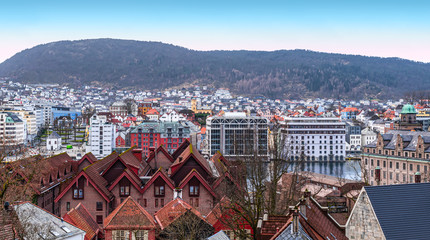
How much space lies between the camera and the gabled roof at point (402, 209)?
53.9ft

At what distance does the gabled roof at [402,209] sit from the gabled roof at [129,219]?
12.3 metres

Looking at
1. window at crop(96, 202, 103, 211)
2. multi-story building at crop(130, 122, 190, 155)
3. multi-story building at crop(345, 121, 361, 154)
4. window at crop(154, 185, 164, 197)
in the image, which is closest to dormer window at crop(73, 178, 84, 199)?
window at crop(96, 202, 103, 211)

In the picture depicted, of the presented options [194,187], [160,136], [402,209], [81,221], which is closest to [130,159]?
[194,187]

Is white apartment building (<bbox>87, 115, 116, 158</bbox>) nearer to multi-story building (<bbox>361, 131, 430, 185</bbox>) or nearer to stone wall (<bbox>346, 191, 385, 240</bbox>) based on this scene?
multi-story building (<bbox>361, 131, 430, 185</bbox>)

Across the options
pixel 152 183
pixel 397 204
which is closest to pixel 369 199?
pixel 397 204

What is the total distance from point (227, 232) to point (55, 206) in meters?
20.8

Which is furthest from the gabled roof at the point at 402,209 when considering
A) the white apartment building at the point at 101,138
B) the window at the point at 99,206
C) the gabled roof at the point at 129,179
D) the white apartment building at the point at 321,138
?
the white apartment building at the point at 321,138

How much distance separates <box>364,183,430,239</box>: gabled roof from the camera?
16438 mm

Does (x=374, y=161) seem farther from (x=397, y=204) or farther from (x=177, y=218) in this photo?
(x=397, y=204)

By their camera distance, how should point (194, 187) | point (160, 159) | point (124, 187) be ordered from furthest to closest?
point (160, 159) → point (194, 187) → point (124, 187)

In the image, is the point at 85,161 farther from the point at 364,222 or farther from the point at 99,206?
the point at 364,222

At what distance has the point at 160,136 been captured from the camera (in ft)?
356

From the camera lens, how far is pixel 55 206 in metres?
41.2

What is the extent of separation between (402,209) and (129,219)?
14197 mm
